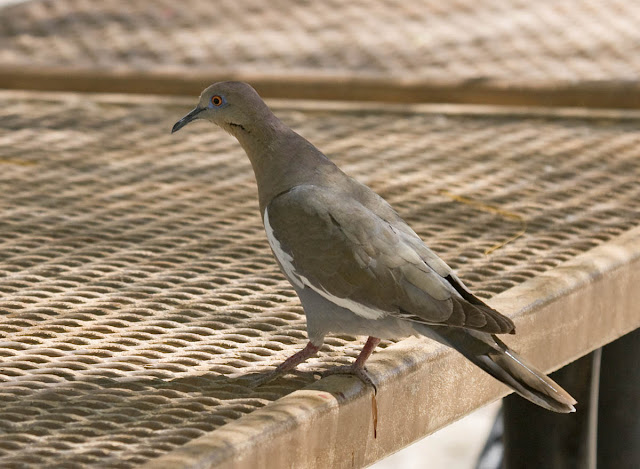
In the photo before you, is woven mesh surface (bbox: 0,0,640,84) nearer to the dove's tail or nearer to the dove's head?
the dove's head

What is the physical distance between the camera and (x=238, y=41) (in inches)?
116

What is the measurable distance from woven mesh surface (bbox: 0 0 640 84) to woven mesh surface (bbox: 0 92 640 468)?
0.76 ft

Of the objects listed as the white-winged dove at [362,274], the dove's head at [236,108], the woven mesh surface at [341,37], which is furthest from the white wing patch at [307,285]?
the woven mesh surface at [341,37]

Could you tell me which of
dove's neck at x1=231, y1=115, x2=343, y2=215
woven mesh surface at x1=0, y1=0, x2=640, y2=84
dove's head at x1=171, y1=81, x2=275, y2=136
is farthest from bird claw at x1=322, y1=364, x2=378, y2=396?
woven mesh surface at x1=0, y1=0, x2=640, y2=84

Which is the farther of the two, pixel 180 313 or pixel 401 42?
pixel 401 42

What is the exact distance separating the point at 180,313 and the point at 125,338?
4.4 inches

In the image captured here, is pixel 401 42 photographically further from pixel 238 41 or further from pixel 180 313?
pixel 180 313

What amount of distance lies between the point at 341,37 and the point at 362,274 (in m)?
1.80

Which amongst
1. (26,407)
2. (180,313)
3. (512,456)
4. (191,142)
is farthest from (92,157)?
(26,407)

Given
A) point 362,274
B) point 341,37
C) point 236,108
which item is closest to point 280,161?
point 236,108

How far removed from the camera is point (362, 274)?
4.17 feet

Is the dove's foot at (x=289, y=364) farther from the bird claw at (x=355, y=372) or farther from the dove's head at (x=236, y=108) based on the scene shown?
the dove's head at (x=236, y=108)

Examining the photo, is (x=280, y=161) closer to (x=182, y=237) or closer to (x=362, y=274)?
(x=362, y=274)

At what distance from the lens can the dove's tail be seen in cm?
117
